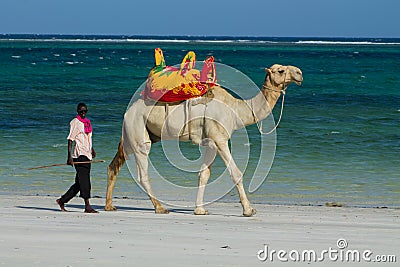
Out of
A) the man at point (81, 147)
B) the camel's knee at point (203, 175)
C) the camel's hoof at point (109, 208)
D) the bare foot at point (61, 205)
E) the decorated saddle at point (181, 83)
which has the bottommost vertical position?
the camel's hoof at point (109, 208)

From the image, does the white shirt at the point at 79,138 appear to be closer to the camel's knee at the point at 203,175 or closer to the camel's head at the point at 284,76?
the camel's knee at the point at 203,175

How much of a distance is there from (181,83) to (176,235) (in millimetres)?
2374

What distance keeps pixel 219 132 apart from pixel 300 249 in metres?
2.83

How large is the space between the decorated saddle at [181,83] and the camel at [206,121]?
106 millimetres

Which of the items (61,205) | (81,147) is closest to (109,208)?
(61,205)

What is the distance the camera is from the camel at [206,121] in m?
10.9

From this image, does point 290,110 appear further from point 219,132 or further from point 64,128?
point 219,132

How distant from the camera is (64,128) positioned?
2456 cm

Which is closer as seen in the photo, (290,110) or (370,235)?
(370,235)

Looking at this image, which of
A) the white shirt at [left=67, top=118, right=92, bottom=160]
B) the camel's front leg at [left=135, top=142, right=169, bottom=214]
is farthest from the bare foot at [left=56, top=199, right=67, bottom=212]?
the camel's front leg at [left=135, top=142, right=169, bottom=214]

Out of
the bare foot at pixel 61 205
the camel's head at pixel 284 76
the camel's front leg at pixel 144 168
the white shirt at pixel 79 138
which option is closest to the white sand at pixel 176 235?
the bare foot at pixel 61 205

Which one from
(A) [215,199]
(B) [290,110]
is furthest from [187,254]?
(B) [290,110]

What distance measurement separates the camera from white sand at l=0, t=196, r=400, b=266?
788cm

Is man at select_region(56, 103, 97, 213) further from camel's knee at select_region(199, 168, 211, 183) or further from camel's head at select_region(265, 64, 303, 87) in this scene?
camel's head at select_region(265, 64, 303, 87)
